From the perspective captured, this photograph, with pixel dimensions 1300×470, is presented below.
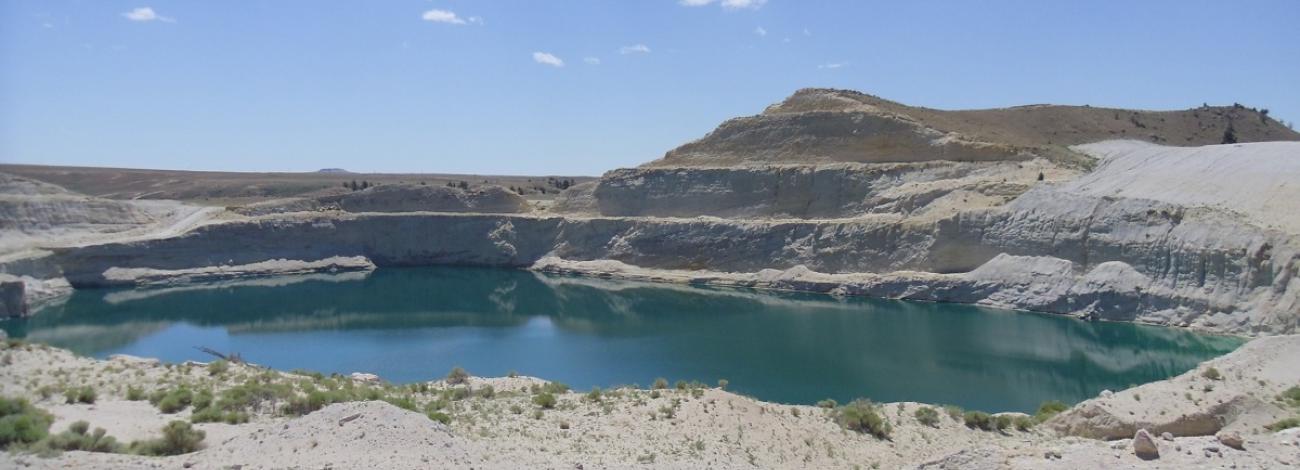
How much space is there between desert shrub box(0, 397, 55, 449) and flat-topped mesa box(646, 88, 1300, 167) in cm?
4417

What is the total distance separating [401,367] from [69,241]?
30784mm

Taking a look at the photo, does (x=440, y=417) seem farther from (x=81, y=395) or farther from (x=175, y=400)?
(x=81, y=395)

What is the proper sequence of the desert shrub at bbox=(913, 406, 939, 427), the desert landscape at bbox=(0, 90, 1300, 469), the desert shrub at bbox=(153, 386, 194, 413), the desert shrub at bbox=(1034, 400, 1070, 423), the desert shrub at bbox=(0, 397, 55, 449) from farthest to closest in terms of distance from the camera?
the desert shrub at bbox=(1034, 400, 1070, 423), the desert shrub at bbox=(913, 406, 939, 427), the desert shrub at bbox=(153, 386, 194, 413), the desert landscape at bbox=(0, 90, 1300, 469), the desert shrub at bbox=(0, 397, 55, 449)

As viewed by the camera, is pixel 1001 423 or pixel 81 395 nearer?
pixel 81 395

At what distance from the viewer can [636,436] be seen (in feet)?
48.3

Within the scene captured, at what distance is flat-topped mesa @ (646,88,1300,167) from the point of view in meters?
51.2

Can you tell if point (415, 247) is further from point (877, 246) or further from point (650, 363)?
point (650, 363)

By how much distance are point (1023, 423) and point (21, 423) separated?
15444 mm

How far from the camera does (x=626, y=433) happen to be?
14.8m

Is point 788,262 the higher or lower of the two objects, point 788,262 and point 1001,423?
the higher

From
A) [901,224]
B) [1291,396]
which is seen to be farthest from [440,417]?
[901,224]

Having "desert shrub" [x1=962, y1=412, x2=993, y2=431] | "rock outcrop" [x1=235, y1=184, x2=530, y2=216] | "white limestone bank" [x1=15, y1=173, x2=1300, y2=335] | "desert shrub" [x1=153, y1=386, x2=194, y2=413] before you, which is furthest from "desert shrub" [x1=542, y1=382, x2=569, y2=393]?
"rock outcrop" [x1=235, y1=184, x2=530, y2=216]

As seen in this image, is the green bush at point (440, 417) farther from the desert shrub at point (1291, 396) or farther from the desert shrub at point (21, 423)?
the desert shrub at point (1291, 396)

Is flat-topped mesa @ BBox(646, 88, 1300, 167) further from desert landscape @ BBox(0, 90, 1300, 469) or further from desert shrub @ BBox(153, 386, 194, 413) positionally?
desert shrub @ BBox(153, 386, 194, 413)
